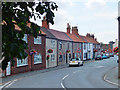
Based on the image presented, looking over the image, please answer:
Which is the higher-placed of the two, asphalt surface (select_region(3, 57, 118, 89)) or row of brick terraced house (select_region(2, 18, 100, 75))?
row of brick terraced house (select_region(2, 18, 100, 75))

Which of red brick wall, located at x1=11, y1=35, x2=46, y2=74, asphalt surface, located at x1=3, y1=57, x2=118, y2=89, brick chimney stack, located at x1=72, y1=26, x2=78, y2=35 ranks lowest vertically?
asphalt surface, located at x1=3, y1=57, x2=118, y2=89

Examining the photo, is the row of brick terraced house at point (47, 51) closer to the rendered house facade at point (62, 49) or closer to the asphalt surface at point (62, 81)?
the rendered house facade at point (62, 49)

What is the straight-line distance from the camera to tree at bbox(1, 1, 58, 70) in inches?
119

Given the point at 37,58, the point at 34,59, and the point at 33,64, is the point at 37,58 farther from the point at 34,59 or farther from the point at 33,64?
the point at 33,64

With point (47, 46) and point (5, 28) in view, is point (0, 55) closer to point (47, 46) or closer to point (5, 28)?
point (5, 28)

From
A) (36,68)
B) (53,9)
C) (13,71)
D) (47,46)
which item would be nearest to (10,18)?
(53,9)

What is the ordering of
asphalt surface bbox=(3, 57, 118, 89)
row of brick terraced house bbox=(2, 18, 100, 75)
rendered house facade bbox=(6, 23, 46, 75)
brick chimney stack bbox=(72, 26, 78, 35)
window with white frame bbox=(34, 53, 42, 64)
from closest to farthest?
asphalt surface bbox=(3, 57, 118, 89)
rendered house facade bbox=(6, 23, 46, 75)
row of brick terraced house bbox=(2, 18, 100, 75)
window with white frame bbox=(34, 53, 42, 64)
brick chimney stack bbox=(72, 26, 78, 35)

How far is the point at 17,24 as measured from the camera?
3.44 meters

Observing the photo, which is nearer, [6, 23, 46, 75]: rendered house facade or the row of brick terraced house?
[6, 23, 46, 75]: rendered house facade

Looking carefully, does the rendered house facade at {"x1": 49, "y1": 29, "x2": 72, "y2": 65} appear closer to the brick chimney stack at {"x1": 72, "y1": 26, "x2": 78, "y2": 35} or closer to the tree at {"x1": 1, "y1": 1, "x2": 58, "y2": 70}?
the brick chimney stack at {"x1": 72, "y1": 26, "x2": 78, "y2": 35}

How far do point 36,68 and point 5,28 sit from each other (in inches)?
926

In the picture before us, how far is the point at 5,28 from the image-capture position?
3.23 metres

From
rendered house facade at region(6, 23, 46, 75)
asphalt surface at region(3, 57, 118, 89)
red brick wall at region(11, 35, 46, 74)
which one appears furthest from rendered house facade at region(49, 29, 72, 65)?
asphalt surface at region(3, 57, 118, 89)

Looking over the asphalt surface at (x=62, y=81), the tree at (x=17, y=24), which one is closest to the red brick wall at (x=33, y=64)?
the asphalt surface at (x=62, y=81)
